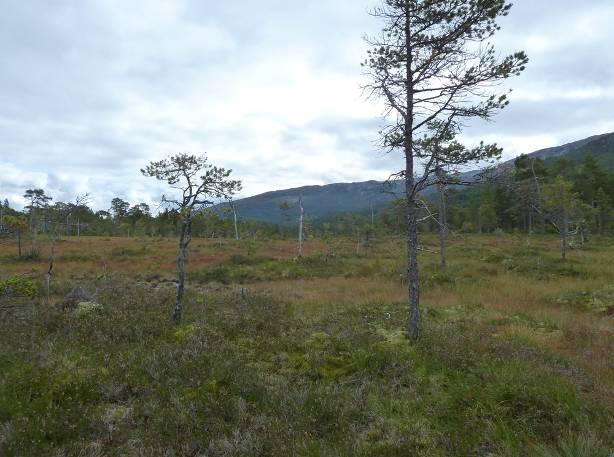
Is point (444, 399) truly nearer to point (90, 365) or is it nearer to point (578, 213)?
point (90, 365)

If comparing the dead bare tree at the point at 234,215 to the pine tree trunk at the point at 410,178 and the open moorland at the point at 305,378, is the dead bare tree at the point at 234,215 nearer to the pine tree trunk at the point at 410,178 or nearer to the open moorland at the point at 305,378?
the open moorland at the point at 305,378

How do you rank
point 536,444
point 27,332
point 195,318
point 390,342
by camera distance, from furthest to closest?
point 195,318 → point 27,332 → point 390,342 → point 536,444

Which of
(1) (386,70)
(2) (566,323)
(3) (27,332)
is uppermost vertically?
(1) (386,70)

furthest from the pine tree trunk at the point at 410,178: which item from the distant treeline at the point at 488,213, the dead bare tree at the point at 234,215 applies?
the dead bare tree at the point at 234,215

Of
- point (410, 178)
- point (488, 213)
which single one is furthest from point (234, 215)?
point (488, 213)

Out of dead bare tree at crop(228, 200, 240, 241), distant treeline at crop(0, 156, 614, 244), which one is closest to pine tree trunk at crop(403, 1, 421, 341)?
distant treeline at crop(0, 156, 614, 244)

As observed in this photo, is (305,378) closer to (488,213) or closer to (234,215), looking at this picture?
(234,215)

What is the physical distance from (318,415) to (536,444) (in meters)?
2.90

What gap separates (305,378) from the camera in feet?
24.4

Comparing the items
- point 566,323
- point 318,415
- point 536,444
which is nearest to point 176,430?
point 318,415

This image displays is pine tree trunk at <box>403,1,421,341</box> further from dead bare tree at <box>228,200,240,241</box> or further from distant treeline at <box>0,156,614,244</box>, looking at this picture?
dead bare tree at <box>228,200,240,241</box>

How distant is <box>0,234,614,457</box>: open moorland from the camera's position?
16.8 feet

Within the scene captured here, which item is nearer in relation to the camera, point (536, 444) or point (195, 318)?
point (536, 444)

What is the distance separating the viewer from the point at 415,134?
980cm
